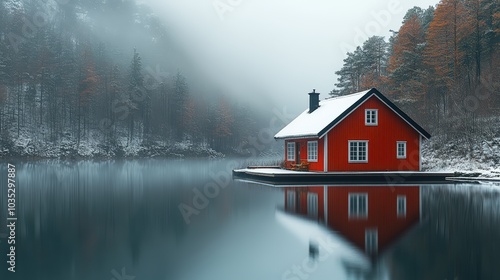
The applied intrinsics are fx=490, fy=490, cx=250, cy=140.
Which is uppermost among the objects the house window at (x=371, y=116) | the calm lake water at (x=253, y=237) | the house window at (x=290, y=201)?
the house window at (x=371, y=116)

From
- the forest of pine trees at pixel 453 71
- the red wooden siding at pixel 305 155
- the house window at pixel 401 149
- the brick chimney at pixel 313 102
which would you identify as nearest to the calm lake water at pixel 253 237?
the red wooden siding at pixel 305 155

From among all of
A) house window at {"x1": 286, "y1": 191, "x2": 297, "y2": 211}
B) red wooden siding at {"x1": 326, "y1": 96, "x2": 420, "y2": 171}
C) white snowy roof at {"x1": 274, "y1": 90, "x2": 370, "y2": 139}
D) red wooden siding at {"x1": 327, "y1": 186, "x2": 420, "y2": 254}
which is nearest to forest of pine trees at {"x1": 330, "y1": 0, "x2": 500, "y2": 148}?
red wooden siding at {"x1": 326, "y1": 96, "x2": 420, "y2": 171}

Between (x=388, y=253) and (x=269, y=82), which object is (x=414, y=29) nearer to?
(x=388, y=253)

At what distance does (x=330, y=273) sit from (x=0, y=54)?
253 feet

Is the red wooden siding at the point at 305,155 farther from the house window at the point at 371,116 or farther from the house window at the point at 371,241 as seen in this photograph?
the house window at the point at 371,241

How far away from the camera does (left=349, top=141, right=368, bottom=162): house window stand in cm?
3234

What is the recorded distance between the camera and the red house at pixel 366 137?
31.9 metres

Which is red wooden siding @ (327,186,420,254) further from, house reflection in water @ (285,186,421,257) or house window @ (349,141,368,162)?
house window @ (349,141,368,162)

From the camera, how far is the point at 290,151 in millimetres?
38375

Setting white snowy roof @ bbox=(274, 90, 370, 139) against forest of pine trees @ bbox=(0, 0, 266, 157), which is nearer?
white snowy roof @ bbox=(274, 90, 370, 139)

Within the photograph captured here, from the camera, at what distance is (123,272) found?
9.51 meters

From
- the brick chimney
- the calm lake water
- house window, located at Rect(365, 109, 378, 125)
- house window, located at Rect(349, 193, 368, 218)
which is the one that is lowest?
the calm lake water

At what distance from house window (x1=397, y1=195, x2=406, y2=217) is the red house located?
10789mm

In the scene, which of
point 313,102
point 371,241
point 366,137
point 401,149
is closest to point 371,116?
point 366,137
